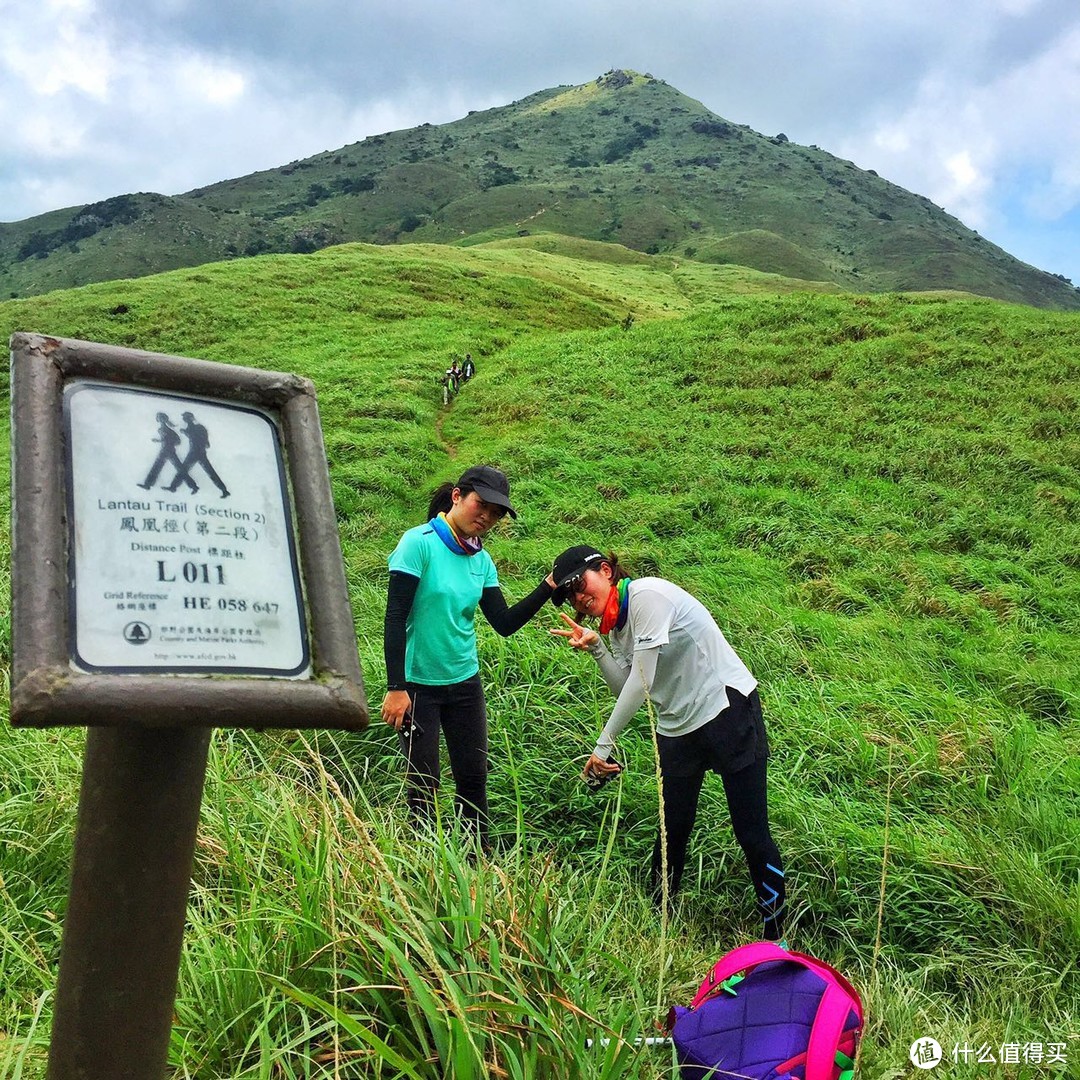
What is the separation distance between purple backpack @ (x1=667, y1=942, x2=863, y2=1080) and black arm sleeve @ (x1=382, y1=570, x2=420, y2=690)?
67.4 inches

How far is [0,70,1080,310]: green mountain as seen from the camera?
91.8 m

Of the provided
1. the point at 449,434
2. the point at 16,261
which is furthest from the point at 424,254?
the point at 16,261

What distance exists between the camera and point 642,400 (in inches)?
615

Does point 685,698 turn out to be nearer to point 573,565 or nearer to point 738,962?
point 573,565

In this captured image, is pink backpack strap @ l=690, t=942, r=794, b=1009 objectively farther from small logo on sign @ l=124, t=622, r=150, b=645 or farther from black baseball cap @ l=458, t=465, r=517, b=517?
small logo on sign @ l=124, t=622, r=150, b=645

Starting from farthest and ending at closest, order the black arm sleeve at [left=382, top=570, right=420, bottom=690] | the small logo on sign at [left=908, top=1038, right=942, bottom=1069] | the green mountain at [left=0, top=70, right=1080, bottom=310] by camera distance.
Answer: the green mountain at [left=0, top=70, right=1080, bottom=310] < the black arm sleeve at [left=382, top=570, right=420, bottom=690] < the small logo on sign at [left=908, top=1038, right=942, bottom=1069]

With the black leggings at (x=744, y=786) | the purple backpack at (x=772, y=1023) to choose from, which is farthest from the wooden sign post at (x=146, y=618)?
the black leggings at (x=744, y=786)

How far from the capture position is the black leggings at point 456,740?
146 inches

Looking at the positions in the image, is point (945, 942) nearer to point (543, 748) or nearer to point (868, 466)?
point (543, 748)

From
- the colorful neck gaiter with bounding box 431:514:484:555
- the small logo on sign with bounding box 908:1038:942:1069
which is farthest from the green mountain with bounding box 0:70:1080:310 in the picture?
the small logo on sign with bounding box 908:1038:942:1069

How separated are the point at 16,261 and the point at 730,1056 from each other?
12064 cm

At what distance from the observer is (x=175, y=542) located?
1313 mm

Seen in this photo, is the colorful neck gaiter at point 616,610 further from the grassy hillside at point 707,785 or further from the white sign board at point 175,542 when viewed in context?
the white sign board at point 175,542

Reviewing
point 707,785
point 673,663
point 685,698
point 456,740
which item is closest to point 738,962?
point 685,698
